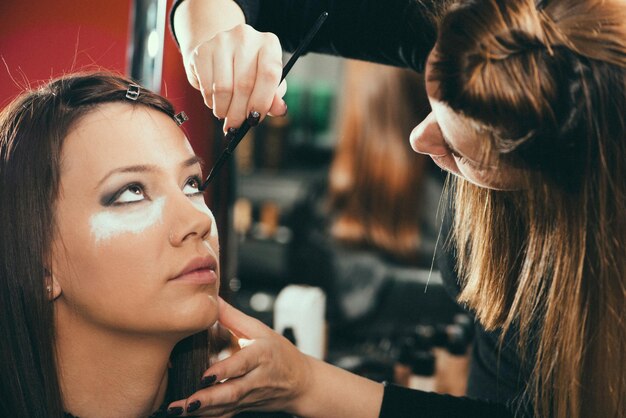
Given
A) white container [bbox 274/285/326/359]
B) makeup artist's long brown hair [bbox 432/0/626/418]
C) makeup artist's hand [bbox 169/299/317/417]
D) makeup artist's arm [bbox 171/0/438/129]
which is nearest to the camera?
makeup artist's long brown hair [bbox 432/0/626/418]

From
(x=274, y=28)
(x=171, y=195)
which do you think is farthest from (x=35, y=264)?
(x=274, y=28)

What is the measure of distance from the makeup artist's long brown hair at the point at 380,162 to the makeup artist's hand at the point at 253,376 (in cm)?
148

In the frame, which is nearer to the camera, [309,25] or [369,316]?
[309,25]

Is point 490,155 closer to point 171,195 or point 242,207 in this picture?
point 171,195

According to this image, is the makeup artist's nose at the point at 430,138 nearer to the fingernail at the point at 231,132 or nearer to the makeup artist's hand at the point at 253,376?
the fingernail at the point at 231,132

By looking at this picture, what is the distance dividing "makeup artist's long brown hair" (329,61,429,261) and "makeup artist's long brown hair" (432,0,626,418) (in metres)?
1.54

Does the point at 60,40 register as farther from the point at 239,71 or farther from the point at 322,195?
the point at 322,195

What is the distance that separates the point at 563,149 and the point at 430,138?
0.25 metres

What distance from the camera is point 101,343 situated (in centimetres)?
134

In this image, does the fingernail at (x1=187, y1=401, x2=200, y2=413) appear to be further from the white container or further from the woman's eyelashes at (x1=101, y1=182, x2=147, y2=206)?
the white container

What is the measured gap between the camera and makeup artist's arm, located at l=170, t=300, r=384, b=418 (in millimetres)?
1258

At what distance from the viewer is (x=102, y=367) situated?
4.43 feet

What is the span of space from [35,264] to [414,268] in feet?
6.34

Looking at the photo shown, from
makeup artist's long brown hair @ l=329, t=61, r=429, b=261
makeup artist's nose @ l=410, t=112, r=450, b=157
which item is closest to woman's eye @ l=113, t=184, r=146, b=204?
makeup artist's nose @ l=410, t=112, r=450, b=157
